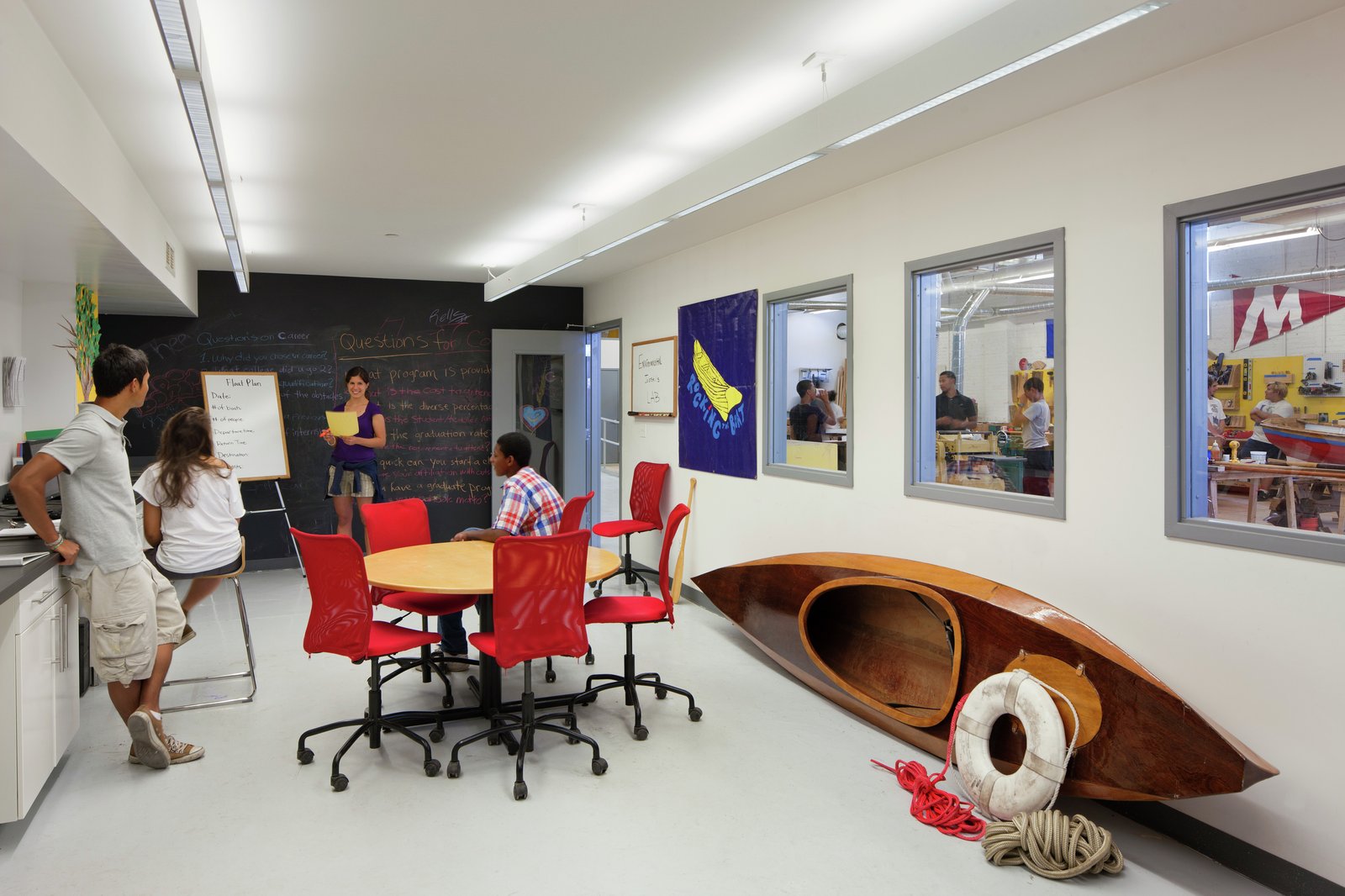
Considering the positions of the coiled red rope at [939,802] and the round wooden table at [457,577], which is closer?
the coiled red rope at [939,802]

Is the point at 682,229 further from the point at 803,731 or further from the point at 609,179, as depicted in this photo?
the point at 803,731

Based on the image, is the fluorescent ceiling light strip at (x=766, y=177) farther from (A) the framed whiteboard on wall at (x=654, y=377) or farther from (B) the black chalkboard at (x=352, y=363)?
(B) the black chalkboard at (x=352, y=363)

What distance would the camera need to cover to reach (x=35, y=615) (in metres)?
2.86

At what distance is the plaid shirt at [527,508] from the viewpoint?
3.73m

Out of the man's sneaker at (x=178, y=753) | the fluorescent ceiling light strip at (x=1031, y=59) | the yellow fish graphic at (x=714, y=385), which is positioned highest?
the fluorescent ceiling light strip at (x=1031, y=59)

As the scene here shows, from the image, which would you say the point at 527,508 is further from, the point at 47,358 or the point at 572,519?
the point at 47,358

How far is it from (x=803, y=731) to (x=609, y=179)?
303 cm

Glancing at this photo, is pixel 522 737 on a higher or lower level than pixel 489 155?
lower

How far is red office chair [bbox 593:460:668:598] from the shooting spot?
20.7 feet

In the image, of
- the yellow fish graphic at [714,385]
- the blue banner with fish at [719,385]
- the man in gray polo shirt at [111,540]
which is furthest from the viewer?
the yellow fish graphic at [714,385]

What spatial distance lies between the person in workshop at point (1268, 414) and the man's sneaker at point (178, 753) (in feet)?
13.4

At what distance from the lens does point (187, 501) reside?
3773 millimetres

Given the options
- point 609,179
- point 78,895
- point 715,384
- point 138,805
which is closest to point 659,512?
point 715,384

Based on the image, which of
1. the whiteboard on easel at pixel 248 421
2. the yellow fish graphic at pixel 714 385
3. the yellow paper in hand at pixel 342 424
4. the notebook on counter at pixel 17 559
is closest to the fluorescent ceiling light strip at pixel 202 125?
the notebook on counter at pixel 17 559
